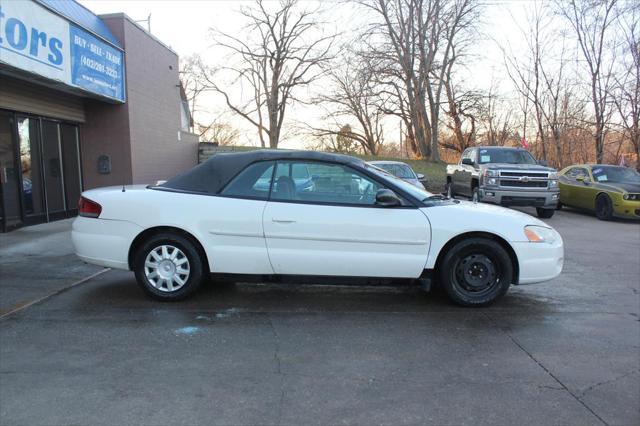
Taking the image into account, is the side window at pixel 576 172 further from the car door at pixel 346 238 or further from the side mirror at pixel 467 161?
the car door at pixel 346 238

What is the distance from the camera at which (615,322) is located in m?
4.80

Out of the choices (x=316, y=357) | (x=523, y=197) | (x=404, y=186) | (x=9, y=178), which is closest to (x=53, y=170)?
(x=9, y=178)

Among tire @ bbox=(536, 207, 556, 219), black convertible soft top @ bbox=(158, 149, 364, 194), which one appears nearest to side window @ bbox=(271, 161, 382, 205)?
black convertible soft top @ bbox=(158, 149, 364, 194)

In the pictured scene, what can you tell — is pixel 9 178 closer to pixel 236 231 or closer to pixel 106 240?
pixel 106 240

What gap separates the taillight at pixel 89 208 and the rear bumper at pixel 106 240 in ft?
0.18

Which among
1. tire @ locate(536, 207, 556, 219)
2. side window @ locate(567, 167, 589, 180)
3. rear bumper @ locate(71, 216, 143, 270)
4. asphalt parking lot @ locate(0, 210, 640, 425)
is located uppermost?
side window @ locate(567, 167, 589, 180)

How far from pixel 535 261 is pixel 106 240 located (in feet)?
14.4

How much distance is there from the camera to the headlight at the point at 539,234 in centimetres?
498

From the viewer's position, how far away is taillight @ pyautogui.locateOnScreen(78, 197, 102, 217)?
517 cm

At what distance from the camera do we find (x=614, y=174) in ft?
46.1

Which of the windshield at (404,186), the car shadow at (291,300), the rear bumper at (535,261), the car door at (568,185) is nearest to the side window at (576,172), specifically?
the car door at (568,185)

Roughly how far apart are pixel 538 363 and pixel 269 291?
2.96m

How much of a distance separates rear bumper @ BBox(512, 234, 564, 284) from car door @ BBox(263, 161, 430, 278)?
38.9 inches

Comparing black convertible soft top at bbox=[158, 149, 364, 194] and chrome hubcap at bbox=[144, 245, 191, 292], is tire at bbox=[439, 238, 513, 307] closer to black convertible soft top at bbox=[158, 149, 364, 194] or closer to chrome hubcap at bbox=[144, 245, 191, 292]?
black convertible soft top at bbox=[158, 149, 364, 194]
